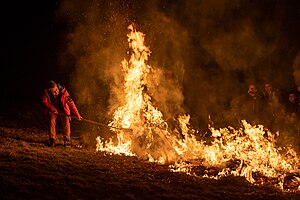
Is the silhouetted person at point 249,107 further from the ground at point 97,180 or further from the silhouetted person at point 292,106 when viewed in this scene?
the ground at point 97,180

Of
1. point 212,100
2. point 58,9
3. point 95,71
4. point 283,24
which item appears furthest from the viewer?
point 58,9

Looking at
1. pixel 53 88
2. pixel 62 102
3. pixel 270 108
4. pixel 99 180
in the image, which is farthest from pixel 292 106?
pixel 53 88

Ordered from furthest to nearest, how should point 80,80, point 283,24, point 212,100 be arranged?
point 80,80 < point 212,100 < point 283,24

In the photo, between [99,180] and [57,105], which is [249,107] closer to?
[57,105]

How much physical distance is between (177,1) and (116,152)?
7.06 meters

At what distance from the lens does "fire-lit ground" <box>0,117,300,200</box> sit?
Answer: 587 cm

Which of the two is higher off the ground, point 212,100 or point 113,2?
point 113,2

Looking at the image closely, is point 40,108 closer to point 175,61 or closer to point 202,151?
point 175,61

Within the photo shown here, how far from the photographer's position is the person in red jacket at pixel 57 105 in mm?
9438

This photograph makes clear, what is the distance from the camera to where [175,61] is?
548 inches

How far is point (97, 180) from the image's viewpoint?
21.4 ft

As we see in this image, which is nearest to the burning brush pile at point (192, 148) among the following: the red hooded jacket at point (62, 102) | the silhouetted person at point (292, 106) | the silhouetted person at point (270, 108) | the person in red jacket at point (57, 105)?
the person in red jacket at point (57, 105)

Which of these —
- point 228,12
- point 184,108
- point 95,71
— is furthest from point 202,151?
point 95,71

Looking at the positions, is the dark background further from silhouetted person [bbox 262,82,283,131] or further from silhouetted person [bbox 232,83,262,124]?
silhouetted person [bbox 262,82,283,131]
